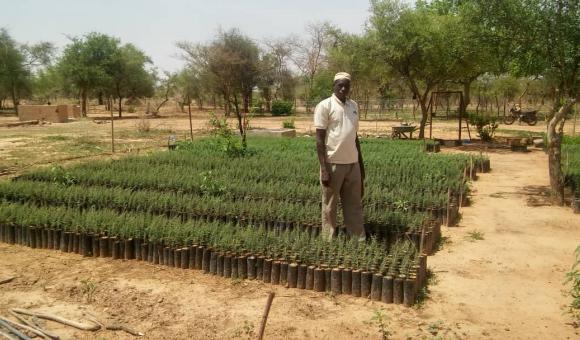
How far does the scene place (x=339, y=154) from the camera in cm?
538

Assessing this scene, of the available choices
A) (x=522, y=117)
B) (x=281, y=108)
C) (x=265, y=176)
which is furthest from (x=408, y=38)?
(x=281, y=108)

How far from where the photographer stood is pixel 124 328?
3953 millimetres

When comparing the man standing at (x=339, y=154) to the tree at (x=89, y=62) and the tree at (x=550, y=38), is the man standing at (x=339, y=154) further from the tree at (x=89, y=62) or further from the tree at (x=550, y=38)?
the tree at (x=89, y=62)

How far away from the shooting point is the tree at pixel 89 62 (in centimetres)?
3775

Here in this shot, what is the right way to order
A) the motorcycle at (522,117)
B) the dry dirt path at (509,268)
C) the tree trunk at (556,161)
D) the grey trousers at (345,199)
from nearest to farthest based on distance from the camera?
1. the dry dirt path at (509,268)
2. the grey trousers at (345,199)
3. the tree trunk at (556,161)
4. the motorcycle at (522,117)

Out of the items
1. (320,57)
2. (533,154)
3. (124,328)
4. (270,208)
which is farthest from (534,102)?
(124,328)

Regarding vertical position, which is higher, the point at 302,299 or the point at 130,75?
the point at 130,75

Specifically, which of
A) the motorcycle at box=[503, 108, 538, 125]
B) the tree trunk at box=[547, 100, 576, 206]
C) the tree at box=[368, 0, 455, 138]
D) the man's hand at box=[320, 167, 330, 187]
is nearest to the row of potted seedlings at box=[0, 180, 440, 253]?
the man's hand at box=[320, 167, 330, 187]

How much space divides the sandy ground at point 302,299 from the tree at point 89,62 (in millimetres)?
34525

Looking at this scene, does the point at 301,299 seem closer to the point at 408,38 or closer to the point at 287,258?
the point at 287,258

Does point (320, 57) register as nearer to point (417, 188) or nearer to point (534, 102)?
point (534, 102)

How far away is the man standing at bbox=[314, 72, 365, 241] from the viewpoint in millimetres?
5281

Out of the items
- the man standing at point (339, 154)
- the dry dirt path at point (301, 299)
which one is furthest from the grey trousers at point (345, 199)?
the dry dirt path at point (301, 299)

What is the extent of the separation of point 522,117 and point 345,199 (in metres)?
27.7
